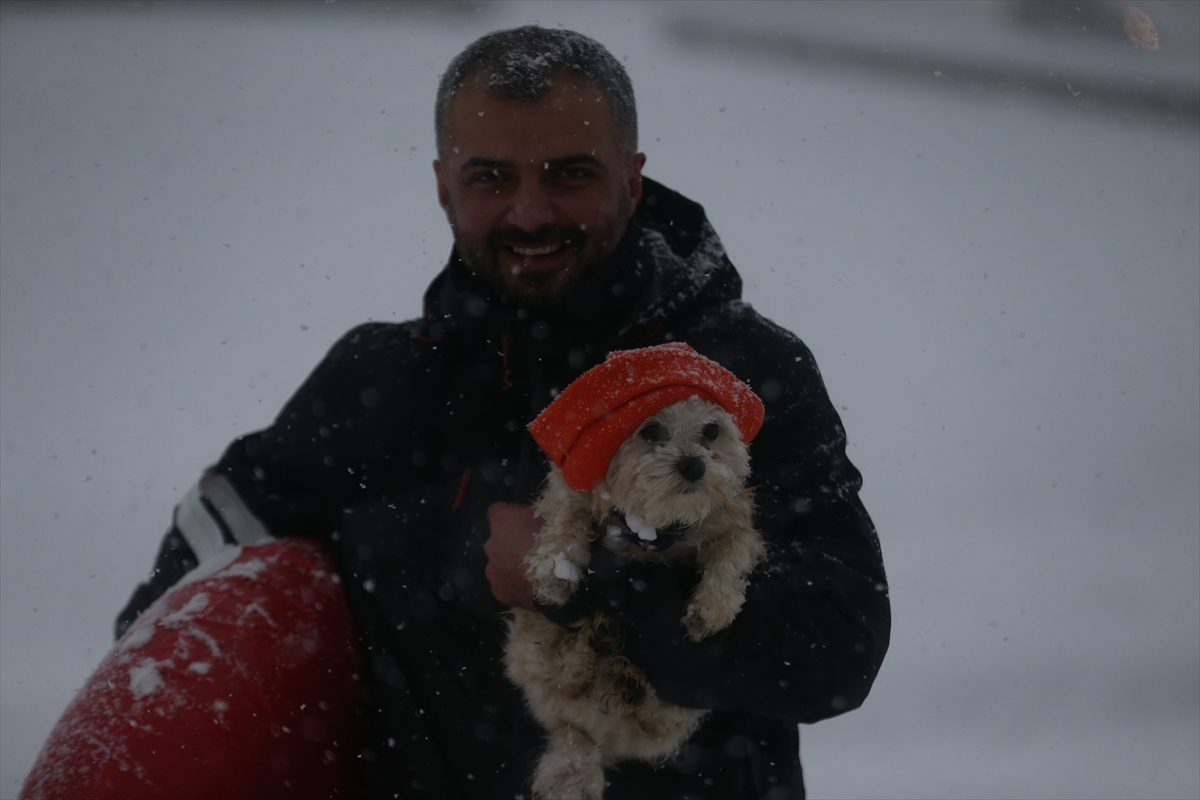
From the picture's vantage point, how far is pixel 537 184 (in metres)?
2.02

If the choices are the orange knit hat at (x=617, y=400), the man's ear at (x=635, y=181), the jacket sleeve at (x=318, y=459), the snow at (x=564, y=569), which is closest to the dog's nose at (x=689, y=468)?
the orange knit hat at (x=617, y=400)

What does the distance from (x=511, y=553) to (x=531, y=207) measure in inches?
35.0

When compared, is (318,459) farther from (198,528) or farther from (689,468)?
(689,468)

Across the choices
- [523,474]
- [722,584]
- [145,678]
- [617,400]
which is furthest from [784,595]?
[145,678]

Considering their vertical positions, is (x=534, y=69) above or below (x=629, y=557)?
above

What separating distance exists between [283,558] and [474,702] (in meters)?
0.74

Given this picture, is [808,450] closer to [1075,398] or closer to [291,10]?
[291,10]

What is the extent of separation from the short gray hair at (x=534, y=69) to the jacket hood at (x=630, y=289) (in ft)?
1.04

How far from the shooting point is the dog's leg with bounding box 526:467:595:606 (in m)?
1.61

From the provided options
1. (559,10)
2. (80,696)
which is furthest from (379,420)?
(559,10)

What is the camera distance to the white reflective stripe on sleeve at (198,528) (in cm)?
247

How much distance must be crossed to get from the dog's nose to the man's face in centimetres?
82

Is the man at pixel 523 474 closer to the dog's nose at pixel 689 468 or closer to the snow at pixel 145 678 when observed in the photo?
the dog's nose at pixel 689 468

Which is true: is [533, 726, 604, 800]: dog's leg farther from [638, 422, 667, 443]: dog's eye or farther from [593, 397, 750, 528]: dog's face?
[638, 422, 667, 443]: dog's eye
